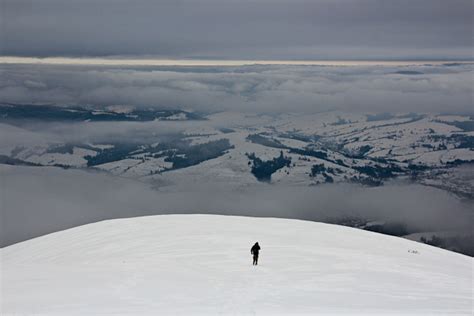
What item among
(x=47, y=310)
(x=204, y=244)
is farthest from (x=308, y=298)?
(x=204, y=244)

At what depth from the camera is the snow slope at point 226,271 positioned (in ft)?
71.8

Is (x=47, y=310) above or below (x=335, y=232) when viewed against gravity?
above

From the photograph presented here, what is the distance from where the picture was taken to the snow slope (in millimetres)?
21875

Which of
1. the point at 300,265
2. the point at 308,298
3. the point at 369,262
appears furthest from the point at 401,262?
the point at 308,298

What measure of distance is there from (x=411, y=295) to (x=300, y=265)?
21.2 feet

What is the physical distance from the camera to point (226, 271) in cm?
2828

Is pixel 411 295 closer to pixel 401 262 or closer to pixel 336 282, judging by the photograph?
pixel 336 282

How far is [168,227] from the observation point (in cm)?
4056

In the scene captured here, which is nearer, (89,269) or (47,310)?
(47,310)

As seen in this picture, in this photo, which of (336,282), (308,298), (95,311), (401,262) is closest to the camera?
(95,311)

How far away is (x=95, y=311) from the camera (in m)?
20.7

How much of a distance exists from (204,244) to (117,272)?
320 inches

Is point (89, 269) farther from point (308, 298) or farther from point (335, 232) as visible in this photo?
point (335, 232)

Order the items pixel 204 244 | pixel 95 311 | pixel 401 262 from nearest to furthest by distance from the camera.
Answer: pixel 95 311 < pixel 401 262 < pixel 204 244
